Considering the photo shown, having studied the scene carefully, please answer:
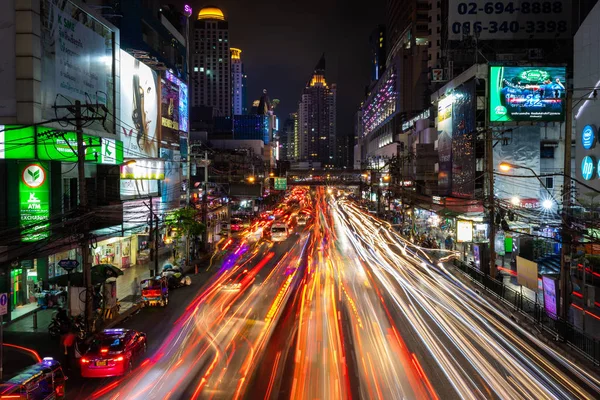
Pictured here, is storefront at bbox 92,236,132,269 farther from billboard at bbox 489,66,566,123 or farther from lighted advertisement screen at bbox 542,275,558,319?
billboard at bbox 489,66,566,123

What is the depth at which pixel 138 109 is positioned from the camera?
3825cm

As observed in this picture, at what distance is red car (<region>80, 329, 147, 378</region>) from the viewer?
48.3 feet

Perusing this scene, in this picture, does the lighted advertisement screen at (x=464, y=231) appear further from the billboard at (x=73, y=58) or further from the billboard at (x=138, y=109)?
the billboard at (x=138, y=109)

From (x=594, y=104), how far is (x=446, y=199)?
13.4 metres

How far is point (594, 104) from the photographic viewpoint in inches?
1352

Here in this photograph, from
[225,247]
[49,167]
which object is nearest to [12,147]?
[49,167]

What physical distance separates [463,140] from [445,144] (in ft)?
20.5

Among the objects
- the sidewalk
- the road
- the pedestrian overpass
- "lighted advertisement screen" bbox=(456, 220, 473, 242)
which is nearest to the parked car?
the road

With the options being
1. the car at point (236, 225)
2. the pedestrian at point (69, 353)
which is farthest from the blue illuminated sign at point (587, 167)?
the car at point (236, 225)

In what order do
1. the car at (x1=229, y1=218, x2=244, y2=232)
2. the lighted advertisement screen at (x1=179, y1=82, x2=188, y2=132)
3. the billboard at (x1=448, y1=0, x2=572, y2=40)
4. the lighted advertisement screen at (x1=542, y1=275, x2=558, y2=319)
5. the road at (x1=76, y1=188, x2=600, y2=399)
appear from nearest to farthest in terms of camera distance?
1. the road at (x1=76, y1=188, x2=600, y2=399)
2. the lighted advertisement screen at (x1=542, y1=275, x2=558, y2=319)
3. the lighted advertisement screen at (x1=179, y1=82, x2=188, y2=132)
4. the billboard at (x1=448, y1=0, x2=572, y2=40)
5. the car at (x1=229, y1=218, x2=244, y2=232)

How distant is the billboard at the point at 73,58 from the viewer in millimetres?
23484

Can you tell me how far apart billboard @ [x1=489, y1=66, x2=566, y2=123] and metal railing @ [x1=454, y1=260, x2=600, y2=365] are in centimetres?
1989

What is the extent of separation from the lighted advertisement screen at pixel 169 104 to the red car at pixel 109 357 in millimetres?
32196

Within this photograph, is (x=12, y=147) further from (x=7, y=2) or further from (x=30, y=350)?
(x=30, y=350)
